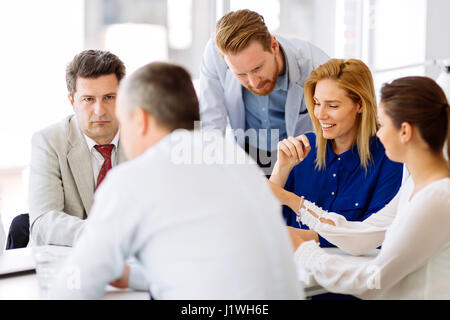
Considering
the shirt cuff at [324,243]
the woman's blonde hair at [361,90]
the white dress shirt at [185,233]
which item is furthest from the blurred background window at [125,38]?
the white dress shirt at [185,233]

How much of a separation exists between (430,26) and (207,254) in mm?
3626

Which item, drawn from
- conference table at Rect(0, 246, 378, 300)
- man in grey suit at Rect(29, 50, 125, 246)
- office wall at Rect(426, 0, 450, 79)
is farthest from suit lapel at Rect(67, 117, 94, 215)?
office wall at Rect(426, 0, 450, 79)

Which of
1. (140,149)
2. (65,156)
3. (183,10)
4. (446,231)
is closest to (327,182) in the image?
(446,231)

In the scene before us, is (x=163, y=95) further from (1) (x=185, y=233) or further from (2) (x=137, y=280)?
(2) (x=137, y=280)

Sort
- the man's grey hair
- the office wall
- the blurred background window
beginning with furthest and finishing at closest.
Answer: the blurred background window < the office wall < the man's grey hair

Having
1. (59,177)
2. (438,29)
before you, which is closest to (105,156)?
(59,177)

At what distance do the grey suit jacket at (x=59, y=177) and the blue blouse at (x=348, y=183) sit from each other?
30.7 inches

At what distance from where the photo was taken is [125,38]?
4.70m

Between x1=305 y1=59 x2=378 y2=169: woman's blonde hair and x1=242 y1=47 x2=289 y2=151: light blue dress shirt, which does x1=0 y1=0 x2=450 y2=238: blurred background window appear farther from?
x1=305 y1=59 x2=378 y2=169: woman's blonde hair

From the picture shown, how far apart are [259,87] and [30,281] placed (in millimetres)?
1455

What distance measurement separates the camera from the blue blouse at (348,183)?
2.24 m

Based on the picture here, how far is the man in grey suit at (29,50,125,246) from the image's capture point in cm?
223

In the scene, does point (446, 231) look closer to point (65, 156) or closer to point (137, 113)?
point (137, 113)

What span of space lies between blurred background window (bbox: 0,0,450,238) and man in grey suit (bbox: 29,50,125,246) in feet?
6.95
